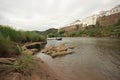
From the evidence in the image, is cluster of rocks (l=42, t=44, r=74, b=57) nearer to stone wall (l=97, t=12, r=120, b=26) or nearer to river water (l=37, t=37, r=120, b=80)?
river water (l=37, t=37, r=120, b=80)

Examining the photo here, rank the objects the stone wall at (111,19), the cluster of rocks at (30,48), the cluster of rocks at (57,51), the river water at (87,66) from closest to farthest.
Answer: the river water at (87,66), the cluster of rocks at (30,48), the cluster of rocks at (57,51), the stone wall at (111,19)

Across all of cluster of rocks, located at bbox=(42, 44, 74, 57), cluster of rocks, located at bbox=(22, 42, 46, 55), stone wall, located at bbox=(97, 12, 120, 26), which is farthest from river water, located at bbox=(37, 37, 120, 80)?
stone wall, located at bbox=(97, 12, 120, 26)

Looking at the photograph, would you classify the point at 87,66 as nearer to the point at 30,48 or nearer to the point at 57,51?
the point at 57,51

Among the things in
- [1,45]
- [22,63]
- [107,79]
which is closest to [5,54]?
[1,45]

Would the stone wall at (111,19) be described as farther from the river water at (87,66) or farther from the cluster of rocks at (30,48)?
the river water at (87,66)

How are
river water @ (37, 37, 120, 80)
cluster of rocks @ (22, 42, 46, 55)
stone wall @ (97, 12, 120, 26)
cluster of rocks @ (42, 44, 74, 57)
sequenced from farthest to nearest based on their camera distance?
stone wall @ (97, 12, 120, 26) < cluster of rocks @ (42, 44, 74, 57) < cluster of rocks @ (22, 42, 46, 55) < river water @ (37, 37, 120, 80)

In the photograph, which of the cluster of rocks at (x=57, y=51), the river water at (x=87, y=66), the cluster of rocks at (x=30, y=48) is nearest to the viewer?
the river water at (x=87, y=66)

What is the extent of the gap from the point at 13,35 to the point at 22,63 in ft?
27.5

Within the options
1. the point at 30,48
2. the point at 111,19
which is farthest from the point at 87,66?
the point at 111,19

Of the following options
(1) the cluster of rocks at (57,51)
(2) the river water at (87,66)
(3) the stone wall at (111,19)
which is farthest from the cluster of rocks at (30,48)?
(3) the stone wall at (111,19)

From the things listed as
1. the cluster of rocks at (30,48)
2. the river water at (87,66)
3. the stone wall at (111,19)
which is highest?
the stone wall at (111,19)

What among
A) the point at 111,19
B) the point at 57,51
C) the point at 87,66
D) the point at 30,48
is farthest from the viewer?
the point at 111,19

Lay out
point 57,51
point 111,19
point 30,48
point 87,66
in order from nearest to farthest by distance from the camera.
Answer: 1. point 87,66
2. point 57,51
3. point 30,48
4. point 111,19

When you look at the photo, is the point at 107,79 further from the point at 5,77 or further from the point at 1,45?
the point at 1,45
